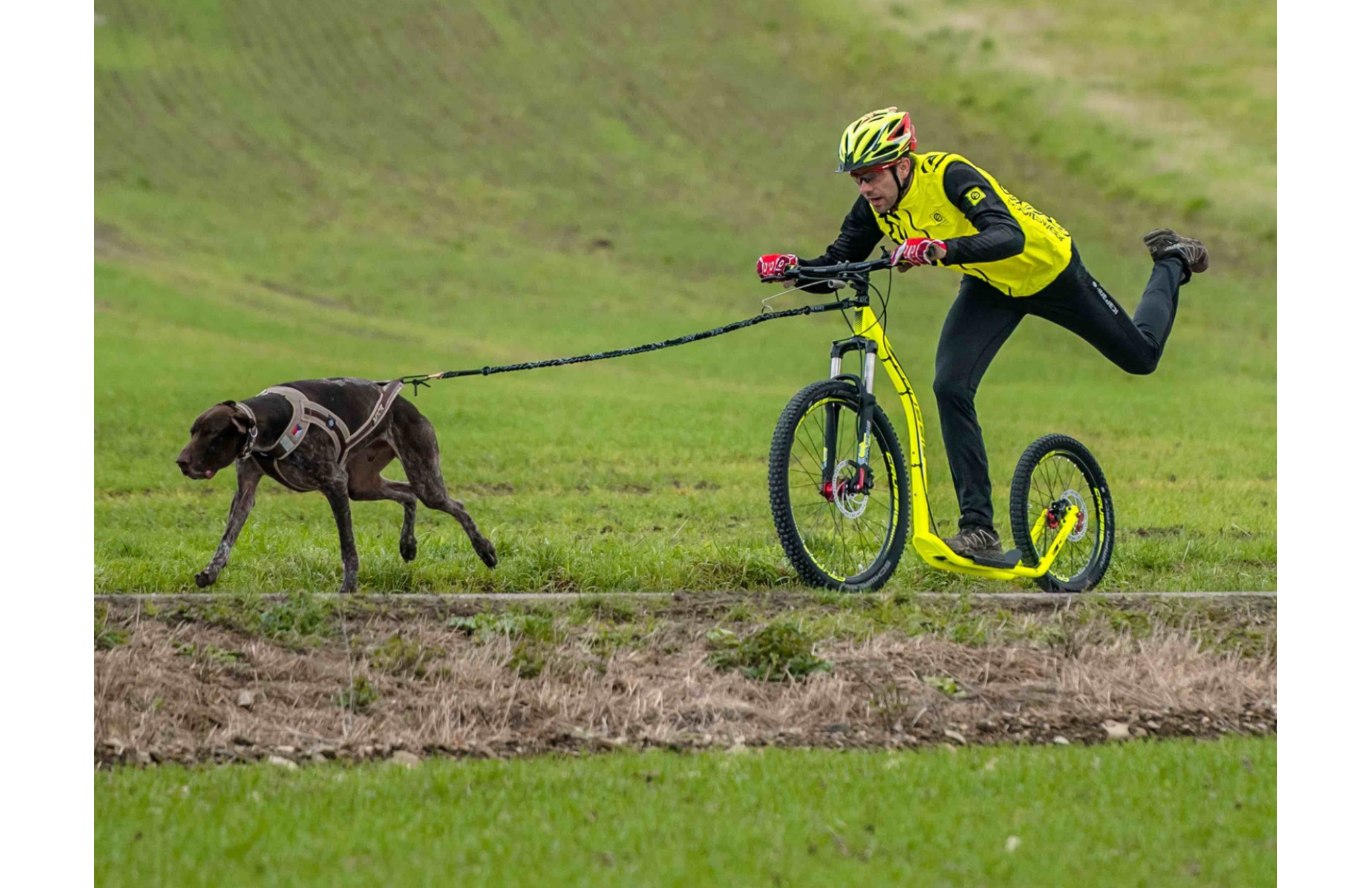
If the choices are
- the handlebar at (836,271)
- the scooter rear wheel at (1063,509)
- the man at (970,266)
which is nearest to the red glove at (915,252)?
the man at (970,266)

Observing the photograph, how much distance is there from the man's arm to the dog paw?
9.43 ft

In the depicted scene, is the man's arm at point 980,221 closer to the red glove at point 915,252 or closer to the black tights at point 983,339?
the red glove at point 915,252

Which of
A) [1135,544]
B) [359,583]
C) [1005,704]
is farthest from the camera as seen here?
[1135,544]

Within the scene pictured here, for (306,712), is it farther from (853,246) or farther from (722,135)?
(722,135)

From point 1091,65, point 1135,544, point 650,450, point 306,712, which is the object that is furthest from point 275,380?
point 1091,65

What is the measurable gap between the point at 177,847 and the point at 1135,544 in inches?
301

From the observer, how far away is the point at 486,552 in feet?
27.8

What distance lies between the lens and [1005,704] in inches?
261

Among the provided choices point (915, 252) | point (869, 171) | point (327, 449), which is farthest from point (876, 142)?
point (327, 449)

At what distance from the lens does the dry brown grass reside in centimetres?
606

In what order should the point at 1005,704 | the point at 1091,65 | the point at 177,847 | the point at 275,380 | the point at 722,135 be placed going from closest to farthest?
the point at 177,847 → the point at 1005,704 → the point at 275,380 → the point at 722,135 → the point at 1091,65

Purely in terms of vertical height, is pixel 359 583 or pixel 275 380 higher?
pixel 275 380

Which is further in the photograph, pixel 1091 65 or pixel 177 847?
pixel 1091 65

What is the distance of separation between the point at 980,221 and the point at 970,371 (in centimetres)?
86
